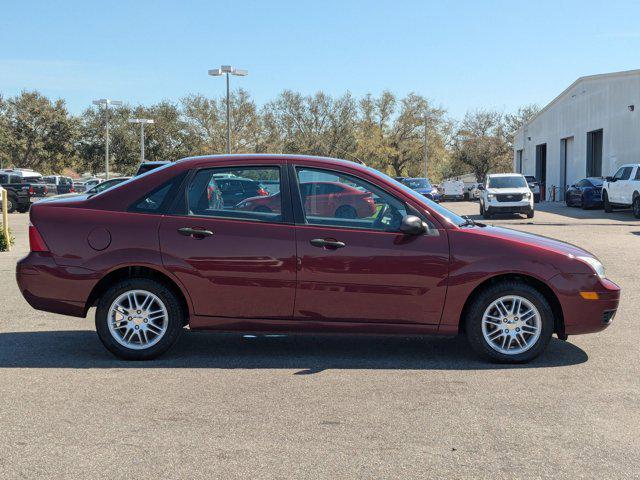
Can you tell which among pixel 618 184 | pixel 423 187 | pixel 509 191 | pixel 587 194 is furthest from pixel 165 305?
pixel 423 187

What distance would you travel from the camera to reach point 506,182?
29781mm

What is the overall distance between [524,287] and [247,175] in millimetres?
2393

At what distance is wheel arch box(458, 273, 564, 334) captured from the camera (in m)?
6.06

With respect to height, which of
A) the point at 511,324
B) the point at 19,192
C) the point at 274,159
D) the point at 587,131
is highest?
the point at 587,131

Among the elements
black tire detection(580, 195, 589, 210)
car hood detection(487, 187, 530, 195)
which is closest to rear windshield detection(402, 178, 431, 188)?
black tire detection(580, 195, 589, 210)

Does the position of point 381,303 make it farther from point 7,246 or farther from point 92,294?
point 7,246

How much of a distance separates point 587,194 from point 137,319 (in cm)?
3201

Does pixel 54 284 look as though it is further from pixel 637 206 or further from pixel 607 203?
pixel 607 203

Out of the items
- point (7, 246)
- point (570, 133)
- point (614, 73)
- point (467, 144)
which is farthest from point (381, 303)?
point (467, 144)

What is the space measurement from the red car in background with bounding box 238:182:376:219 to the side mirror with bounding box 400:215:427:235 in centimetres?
30

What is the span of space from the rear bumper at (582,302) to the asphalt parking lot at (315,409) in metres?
0.33

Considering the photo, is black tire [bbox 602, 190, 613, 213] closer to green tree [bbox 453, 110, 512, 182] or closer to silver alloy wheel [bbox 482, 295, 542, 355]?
silver alloy wheel [bbox 482, 295, 542, 355]

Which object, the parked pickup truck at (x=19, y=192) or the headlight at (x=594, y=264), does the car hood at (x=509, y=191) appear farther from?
the headlight at (x=594, y=264)

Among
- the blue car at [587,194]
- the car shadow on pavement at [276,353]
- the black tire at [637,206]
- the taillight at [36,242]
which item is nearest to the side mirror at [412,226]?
the car shadow on pavement at [276,353]
